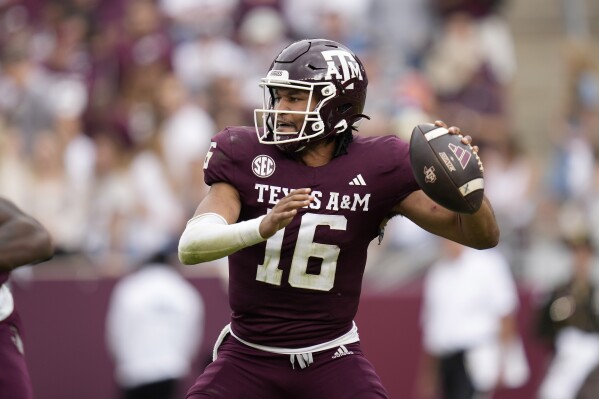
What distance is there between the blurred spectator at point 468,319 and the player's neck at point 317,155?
5.01 m

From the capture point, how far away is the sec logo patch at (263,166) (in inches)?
213

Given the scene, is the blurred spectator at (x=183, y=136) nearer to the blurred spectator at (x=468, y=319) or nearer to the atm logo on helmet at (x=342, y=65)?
the blurred spectator at (x=468, y=319)

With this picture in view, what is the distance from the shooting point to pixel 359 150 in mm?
5539

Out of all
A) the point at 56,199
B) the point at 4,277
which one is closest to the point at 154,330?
the point at 56,199

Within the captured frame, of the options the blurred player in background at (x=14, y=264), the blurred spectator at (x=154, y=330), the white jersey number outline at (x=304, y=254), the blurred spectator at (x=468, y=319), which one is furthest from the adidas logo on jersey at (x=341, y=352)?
the blurred spectator at (x=468, y=319)

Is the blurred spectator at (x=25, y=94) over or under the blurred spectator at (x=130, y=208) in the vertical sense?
over

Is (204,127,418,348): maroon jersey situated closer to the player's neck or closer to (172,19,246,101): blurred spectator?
the player's neck

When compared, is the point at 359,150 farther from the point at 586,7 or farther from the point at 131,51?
the point at 586,7

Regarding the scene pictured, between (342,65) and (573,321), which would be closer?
(342,65)

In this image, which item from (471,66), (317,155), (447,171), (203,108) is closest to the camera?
(447,171)

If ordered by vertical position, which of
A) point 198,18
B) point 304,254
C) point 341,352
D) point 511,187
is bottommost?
point 511,187

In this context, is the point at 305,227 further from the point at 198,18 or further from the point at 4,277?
the point at 198,18

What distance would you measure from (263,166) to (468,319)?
215 inches

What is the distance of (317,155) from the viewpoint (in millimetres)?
5566
